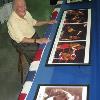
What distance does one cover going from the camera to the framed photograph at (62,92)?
6.47 ft

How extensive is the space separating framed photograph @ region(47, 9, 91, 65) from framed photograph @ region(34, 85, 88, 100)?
32cm

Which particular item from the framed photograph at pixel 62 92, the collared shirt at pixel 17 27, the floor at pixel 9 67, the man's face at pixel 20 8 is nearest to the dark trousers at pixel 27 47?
the collared shirt at pixel 17 27

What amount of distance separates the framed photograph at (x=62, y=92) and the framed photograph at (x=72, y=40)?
12.8 inches

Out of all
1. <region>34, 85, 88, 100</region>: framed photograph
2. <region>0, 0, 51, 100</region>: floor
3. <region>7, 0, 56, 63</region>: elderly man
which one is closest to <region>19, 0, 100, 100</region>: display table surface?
<region>34, 85, 88, 100</region>: framed photograph

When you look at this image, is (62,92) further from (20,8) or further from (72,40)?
(20,8)

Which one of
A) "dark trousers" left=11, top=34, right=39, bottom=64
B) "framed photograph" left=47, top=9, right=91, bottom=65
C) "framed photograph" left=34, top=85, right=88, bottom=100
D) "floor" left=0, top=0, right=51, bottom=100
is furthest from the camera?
"floor" left=0, top=0, right=51, bottom=100

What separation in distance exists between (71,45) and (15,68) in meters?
1.69

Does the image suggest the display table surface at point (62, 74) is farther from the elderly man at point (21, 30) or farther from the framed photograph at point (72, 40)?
the elderly man at point (21, 30)

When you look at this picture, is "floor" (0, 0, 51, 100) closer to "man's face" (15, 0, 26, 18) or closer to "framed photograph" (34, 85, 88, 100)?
"man's face" (15, 0, 26, 18)

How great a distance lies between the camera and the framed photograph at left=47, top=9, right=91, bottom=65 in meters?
2.42

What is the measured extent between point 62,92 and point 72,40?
840mm

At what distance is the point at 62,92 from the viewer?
2.03m

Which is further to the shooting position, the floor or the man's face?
the floor

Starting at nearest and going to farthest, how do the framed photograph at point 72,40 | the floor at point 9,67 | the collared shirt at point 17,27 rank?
the framed photograph at point 72,40 → the collared shirt at point 17,27 → the floor at point 9,67
